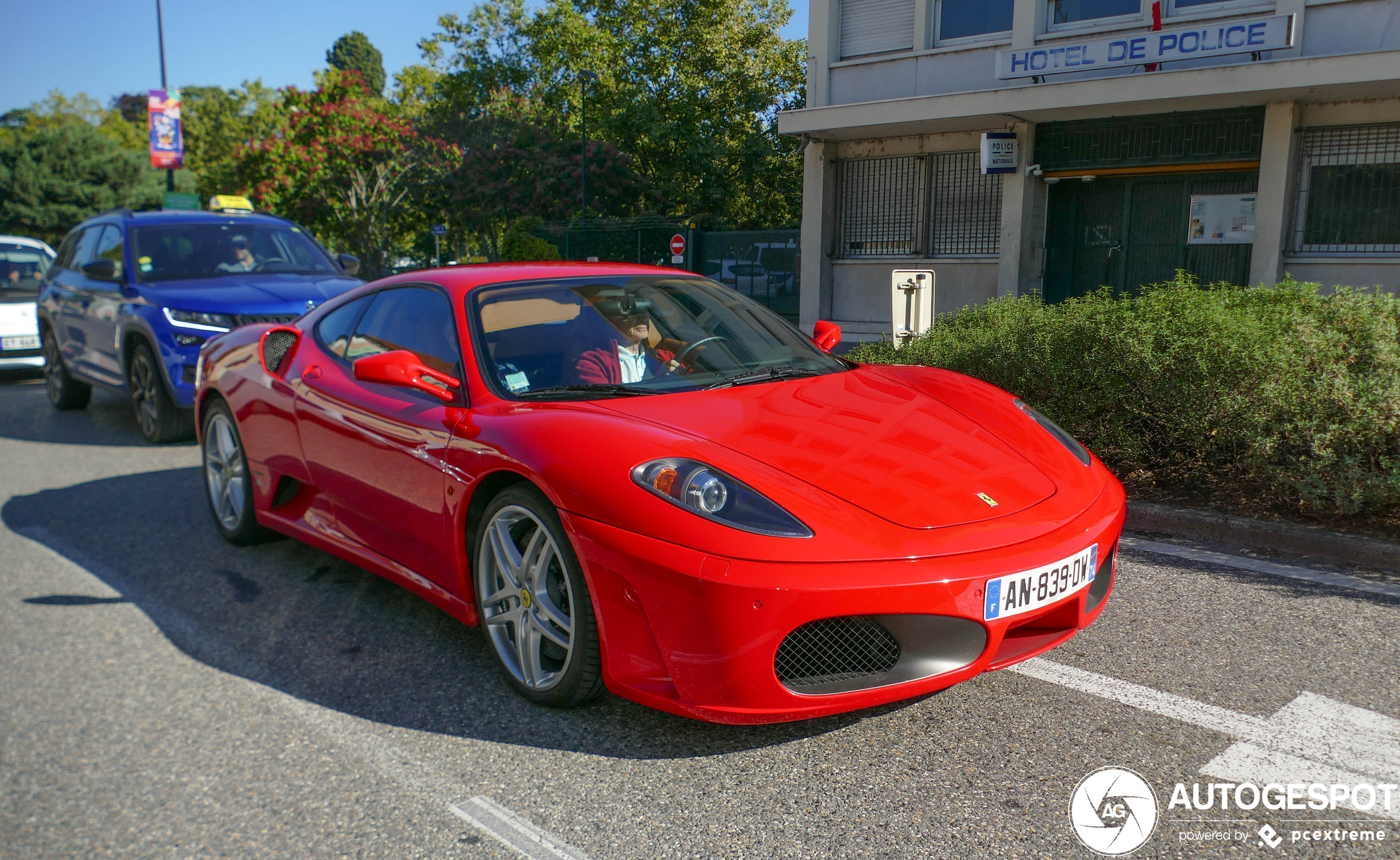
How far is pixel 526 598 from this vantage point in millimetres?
3068

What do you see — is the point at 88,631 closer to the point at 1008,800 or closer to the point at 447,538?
the point at 447,538

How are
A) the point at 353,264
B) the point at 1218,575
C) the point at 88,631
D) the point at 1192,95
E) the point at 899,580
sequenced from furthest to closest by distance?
the point at 1192,95
the point at 353,264
the point at 1218,575
the point at 88,631
the point at 899,580

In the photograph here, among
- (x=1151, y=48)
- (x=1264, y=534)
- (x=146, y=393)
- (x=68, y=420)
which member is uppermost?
(x=1151, y=48)

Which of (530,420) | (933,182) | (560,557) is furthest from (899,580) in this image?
(933,182)

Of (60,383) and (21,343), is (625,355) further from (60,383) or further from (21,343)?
(21,343)

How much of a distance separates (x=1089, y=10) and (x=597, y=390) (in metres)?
13.7

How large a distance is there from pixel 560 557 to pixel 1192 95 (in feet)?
42.5

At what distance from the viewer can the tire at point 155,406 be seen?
7.66m

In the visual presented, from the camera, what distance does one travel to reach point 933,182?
1670 centimetres

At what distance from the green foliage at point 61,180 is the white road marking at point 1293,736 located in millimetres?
53713

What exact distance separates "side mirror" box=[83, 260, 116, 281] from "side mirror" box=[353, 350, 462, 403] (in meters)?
5.82

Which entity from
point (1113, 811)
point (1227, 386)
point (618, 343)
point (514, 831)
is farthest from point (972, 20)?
point (514, 831)

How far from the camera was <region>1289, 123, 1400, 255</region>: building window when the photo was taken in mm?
12742

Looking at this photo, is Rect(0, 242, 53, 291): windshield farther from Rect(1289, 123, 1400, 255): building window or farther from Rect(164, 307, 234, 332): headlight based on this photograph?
Rect(1289, 123, 1400, 255): building window
